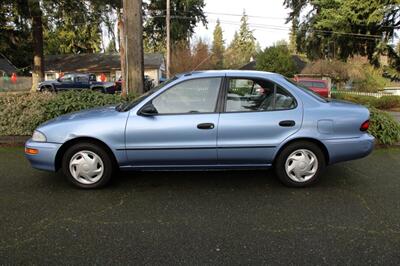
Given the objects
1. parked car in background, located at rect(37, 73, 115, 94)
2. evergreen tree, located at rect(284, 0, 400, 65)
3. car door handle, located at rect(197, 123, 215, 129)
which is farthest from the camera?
evergreen tree, located at rect(284, 0, 400, 65)

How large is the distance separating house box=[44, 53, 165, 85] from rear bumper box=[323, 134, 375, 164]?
36825 mm

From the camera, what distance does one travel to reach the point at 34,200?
13.8ft

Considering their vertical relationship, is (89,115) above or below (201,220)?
above

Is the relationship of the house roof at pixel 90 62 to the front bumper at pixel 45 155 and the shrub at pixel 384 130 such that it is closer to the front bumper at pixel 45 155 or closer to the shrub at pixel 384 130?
the shrub at pixel 384 130

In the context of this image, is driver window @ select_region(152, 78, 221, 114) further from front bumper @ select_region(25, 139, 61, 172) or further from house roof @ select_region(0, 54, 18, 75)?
house roof @ select_region(0, 54, 18, 75)

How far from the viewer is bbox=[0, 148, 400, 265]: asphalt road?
9.80 feet

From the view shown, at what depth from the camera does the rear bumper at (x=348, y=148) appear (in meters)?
4.47

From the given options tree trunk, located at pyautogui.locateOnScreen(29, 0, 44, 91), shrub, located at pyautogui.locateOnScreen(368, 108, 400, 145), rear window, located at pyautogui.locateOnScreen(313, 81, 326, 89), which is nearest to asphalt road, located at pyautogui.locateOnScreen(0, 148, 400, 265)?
shrub, located at pyautogui.locateOnScreen(368, 108, 400, 145)

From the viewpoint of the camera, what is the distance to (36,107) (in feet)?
23.8

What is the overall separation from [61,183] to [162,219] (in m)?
1.84

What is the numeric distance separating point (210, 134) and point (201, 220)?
1131 millimetres

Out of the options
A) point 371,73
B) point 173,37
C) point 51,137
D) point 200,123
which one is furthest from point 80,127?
point 173,37

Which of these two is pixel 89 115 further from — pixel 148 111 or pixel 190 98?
pixel 190 98

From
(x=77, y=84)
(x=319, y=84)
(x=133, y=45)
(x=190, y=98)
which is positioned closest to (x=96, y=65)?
(x=77, y=84)
